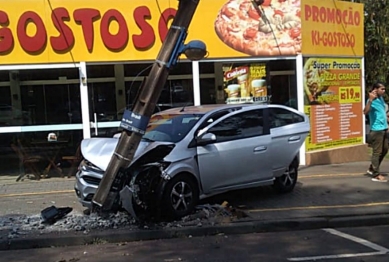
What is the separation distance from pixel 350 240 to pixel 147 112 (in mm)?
3260

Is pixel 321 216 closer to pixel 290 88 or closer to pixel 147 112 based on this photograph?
pixel 147 112

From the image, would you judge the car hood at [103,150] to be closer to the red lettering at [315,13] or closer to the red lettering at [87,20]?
the red lettering at [87,20]

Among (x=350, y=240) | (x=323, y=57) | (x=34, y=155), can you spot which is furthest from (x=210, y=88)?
(x=350, y=240)

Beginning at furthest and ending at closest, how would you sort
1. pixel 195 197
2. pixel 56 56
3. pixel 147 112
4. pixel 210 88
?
pixel 210 88
pixel 56 56
pixel 195 197
pixel 147 112

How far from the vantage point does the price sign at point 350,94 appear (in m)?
14.3

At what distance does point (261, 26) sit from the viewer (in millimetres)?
12695

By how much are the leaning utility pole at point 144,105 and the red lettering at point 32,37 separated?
5545mm

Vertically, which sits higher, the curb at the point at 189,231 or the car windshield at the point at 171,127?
the car windshield at the point at 171,127

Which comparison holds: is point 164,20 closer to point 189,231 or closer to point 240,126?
point 240,126

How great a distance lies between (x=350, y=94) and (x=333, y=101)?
2.74 feet

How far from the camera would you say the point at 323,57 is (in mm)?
13648

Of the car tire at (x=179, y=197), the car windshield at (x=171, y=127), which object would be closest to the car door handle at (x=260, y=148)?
the car windshield at (x=171, y=127)

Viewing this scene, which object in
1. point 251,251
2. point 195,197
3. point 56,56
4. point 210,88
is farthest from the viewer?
point 210,88

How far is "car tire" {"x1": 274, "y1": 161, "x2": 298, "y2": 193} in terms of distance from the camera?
9.30m
